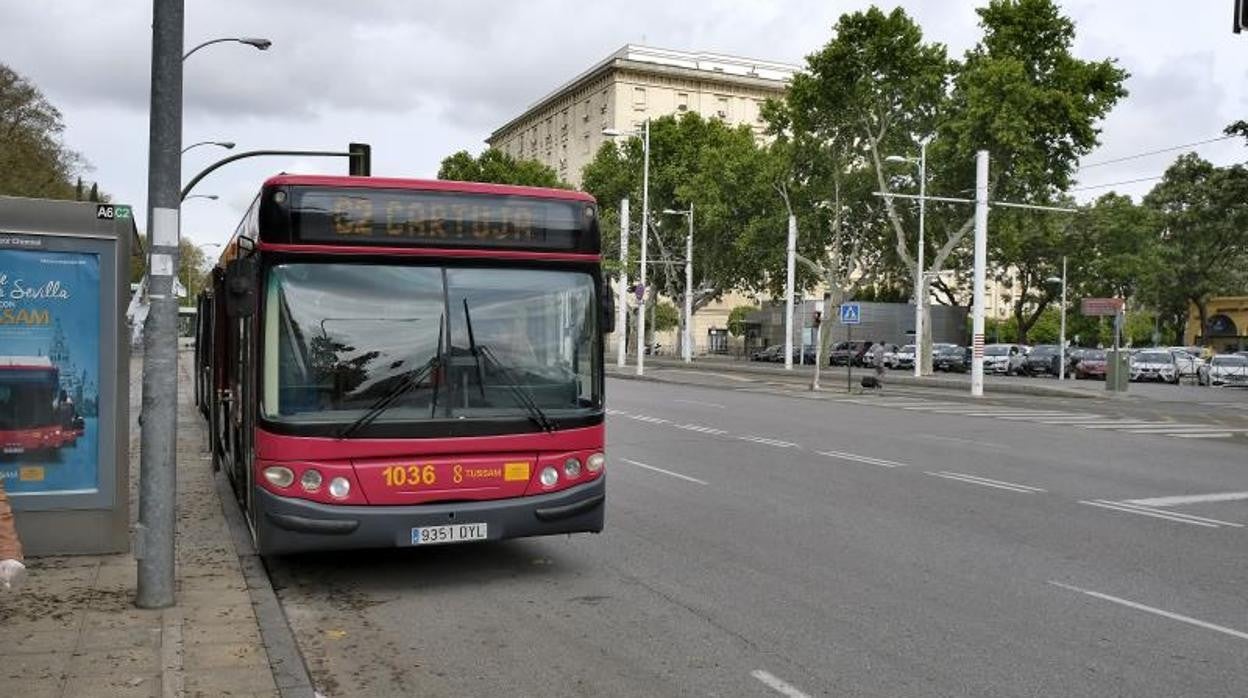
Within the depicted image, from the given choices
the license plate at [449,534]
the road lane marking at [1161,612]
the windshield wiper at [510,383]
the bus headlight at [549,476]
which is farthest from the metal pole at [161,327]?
the road lane marking at [1161,612]

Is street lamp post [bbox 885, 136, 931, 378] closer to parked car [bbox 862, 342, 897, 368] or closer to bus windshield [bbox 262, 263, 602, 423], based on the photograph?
parked car [bbox 862, 342, 897, 368]

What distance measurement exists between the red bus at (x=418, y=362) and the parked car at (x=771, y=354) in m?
67.1

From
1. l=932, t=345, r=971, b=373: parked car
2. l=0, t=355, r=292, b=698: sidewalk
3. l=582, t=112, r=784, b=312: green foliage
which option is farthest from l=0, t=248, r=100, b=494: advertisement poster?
l=932, t=345, r=971, b=373: parked car

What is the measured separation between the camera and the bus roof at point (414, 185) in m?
7.00

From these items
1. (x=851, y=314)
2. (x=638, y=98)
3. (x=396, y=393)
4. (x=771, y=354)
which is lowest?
(x=771, y=354)

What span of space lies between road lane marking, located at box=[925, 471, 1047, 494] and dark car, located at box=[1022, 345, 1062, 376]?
45.8 meters

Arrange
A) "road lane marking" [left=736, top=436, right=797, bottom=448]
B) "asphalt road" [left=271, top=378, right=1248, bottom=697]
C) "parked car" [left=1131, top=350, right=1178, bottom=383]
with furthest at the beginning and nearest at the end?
"parked car" [left=1131, top=350, right=1178, bottom=383] → "road lane marking" [left=736, top=436, right=797, bottom=448] → "asphalt road" [left=271, top=378, right=1248, bottom=697]

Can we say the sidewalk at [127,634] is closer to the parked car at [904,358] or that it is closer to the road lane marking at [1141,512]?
the road lane marking at [1141,512]

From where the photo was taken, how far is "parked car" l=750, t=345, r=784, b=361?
74.3 meters

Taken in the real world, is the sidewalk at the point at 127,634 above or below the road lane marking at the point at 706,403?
above

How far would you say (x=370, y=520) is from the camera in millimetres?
6840

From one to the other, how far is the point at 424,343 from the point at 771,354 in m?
68.7

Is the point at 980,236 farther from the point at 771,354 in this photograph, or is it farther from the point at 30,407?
the point at 771,354

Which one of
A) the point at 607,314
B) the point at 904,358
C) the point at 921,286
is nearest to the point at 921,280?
the point at 921,286
